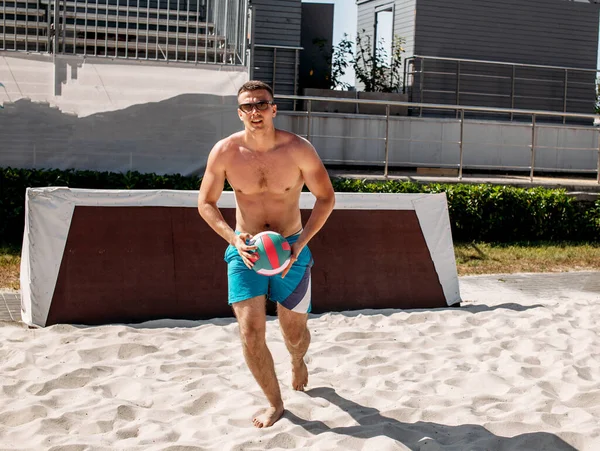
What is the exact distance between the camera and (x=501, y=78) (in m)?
21.2

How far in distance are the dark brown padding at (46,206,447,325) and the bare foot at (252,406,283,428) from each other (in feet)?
9.36

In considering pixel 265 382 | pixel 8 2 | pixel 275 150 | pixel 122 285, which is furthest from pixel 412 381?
pixel 8 2

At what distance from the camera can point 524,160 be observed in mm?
20047

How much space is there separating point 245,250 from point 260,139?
0.81 meters

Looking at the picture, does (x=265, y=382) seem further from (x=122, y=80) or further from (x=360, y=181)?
(x=122, y=80)

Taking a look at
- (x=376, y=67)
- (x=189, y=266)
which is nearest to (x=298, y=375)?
(x=189, y=266)

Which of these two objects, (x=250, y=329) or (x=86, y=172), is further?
(x=86, y=172)

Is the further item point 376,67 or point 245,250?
point 376,67

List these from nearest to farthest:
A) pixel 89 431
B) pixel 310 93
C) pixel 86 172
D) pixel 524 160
Answer: pixel 89 431 < pixel 86 172 < pixel 310 93 < pixel 524 160

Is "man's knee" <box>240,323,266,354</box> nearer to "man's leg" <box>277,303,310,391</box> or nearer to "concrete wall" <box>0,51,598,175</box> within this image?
"man's leg" <box>277,303,310,391</box>

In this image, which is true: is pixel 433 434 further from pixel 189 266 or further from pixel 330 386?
pixel 189 266

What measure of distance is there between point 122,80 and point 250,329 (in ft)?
29.7

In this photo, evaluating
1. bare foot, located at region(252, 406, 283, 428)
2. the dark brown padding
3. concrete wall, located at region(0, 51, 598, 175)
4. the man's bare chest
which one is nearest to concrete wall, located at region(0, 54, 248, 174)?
concrete wall, located at region(0, 51, 598, 175)

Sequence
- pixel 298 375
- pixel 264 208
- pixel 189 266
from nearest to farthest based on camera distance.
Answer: pixel 264 208 → pixel 298 375 → pixel 189 266
